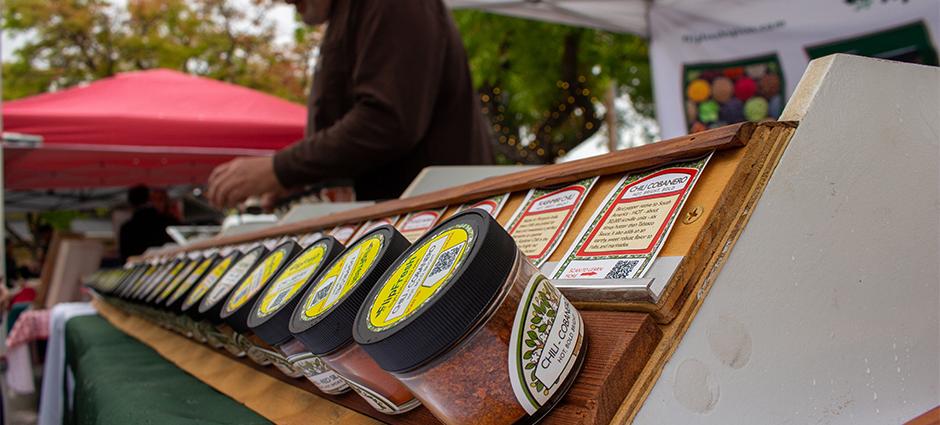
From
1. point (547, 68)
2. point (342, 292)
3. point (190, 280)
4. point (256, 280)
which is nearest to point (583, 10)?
point (190, 280)

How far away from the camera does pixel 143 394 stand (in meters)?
1.04

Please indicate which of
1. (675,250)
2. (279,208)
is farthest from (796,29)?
(675,250)

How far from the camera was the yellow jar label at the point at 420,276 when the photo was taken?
560 mm

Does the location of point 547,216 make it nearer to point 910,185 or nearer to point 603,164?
point 603,164

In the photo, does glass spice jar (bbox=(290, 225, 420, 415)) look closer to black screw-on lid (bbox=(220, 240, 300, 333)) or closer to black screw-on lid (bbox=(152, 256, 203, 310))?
black screw-on lid (bbox=(220, 240, 300, 333))

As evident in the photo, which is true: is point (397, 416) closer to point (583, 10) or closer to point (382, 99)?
point (382, 99)

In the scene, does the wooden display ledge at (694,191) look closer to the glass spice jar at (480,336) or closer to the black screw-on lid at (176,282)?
the glass spice jar at (480,336)

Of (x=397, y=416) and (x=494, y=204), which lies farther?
(x=494, y=204)

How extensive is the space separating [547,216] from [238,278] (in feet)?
1.68

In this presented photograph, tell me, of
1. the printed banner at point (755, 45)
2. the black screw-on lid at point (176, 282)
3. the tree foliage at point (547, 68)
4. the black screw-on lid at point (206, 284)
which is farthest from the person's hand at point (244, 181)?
the tree foliage at point (547, 68)

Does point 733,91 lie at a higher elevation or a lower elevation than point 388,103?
lower

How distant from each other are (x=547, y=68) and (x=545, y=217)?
8720mm

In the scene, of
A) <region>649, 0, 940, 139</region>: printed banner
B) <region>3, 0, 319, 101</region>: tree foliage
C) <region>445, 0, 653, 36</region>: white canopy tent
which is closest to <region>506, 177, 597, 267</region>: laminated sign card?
<region>649, 0, 940, 139</region>: printed banner

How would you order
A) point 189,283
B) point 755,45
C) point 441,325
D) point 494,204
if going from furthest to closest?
point 755,45
point 189,283
point 494,204
point 441,325
